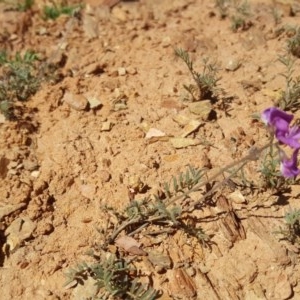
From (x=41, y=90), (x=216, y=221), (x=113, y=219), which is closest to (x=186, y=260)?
(x=216, y=221)

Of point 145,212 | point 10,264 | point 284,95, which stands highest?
point 284,95

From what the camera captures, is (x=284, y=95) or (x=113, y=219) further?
(x=284, y=95)

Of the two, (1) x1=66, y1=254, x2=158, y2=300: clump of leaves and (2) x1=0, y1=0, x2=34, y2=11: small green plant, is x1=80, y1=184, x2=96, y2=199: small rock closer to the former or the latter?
(1) x1=66, y1=254, x2=158, y2=300: clump of leaves

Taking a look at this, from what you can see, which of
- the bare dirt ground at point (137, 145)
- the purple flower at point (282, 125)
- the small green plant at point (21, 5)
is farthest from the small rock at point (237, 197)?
the small green plant at point (21, 5)

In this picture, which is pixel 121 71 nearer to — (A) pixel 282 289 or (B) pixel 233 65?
(B) pixel 233 65

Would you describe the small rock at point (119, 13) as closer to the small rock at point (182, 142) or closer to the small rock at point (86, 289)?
the small rock at point (182, 142)

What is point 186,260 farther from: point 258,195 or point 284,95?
point 284,95

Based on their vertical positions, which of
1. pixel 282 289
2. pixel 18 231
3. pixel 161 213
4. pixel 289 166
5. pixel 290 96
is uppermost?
pixel 289 166

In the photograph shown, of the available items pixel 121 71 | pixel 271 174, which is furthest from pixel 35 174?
pixel 271 174
